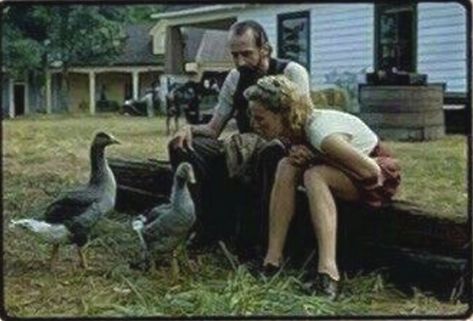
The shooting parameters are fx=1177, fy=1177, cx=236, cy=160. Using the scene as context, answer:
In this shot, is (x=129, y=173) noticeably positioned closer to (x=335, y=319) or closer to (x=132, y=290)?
(x=132, y=290)

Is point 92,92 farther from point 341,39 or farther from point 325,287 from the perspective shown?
point 325,287

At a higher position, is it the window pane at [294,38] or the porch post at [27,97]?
the window pane at [294,38]

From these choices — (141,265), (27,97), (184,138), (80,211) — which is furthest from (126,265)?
(27,97)

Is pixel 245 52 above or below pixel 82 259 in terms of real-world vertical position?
above

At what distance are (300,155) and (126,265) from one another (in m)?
0.40

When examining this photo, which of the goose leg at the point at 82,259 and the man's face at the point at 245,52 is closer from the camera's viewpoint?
the man's face at the point at 245,52

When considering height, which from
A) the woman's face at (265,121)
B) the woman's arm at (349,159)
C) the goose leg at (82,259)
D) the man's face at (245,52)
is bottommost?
the goose leg at (82,259)

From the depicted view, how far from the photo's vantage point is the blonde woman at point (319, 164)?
218 cm

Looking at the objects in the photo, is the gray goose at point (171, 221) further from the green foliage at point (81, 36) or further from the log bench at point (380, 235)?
the green foliage at point (81, 36)

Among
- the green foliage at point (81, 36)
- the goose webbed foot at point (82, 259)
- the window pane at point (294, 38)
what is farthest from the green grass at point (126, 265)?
the window pane at point (294, 38)

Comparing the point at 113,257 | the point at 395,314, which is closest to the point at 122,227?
the point at 113,257

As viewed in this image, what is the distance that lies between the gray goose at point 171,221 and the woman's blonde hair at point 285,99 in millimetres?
202

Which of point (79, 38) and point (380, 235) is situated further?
point (380, 235)

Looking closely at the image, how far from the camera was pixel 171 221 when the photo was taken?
226 centimetres
